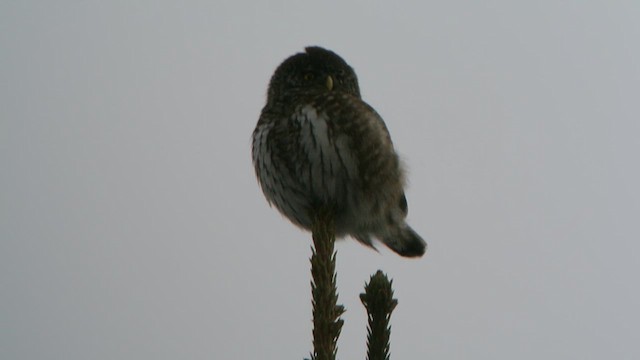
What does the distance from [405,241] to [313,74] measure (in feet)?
3.37

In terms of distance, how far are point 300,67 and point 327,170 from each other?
0.94m

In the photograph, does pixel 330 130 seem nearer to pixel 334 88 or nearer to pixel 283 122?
pixel 283 122

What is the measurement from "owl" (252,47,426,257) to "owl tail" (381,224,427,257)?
0.21m

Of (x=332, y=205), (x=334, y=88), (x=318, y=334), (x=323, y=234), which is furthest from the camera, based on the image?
(x=334, y=88)

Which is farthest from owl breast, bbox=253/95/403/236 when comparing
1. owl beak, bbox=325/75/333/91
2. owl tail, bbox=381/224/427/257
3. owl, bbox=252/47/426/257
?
owl tail, bbox=381/224/427/257

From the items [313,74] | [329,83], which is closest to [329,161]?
[329,83]

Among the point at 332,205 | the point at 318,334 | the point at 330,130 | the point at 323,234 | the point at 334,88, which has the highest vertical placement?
the point at 334,88

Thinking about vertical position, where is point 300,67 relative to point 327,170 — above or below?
above

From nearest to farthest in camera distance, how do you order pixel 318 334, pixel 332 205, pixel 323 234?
1. pixel 318 334
2. pixel 323 234
3. pixel 332 205

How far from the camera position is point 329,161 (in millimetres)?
3400

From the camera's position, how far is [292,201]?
3.62 meters

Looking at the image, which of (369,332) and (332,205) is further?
(332,205)

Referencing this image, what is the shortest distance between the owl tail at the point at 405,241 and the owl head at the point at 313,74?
78 cm

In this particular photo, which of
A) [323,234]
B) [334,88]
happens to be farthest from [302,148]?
[323,234]
